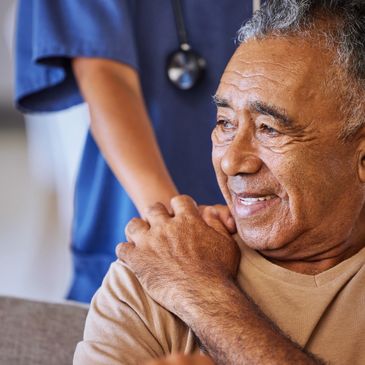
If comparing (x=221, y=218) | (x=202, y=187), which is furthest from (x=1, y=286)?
(x=221, y=218)

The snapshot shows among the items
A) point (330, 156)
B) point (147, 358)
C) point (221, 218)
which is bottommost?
point (147, 358)

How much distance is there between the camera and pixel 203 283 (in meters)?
1.45

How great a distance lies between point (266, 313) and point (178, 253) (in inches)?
7.1

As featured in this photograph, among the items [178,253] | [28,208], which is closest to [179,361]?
[178,253]

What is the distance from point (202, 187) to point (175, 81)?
243 mm

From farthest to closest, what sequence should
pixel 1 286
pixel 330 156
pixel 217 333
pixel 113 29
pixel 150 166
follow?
pixel 1 286 < pixel 113 29 < pixel 150 166 < pixel 330 156 < pixel 217 333

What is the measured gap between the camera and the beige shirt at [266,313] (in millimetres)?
1430

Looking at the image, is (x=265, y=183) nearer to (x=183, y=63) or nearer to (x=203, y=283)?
(x=203, y=283)

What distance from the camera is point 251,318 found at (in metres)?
1.40

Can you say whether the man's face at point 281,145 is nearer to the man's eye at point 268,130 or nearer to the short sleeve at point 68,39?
the man's eye at point 268,130

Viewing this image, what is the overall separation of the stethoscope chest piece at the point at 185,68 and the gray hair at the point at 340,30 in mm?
477

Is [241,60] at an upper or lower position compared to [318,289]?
upper

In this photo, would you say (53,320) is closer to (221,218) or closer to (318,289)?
(221,218)

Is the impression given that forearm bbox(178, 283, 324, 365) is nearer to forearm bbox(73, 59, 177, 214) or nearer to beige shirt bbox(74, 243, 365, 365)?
beige shirt bbox(74, 243, 365, 365)
